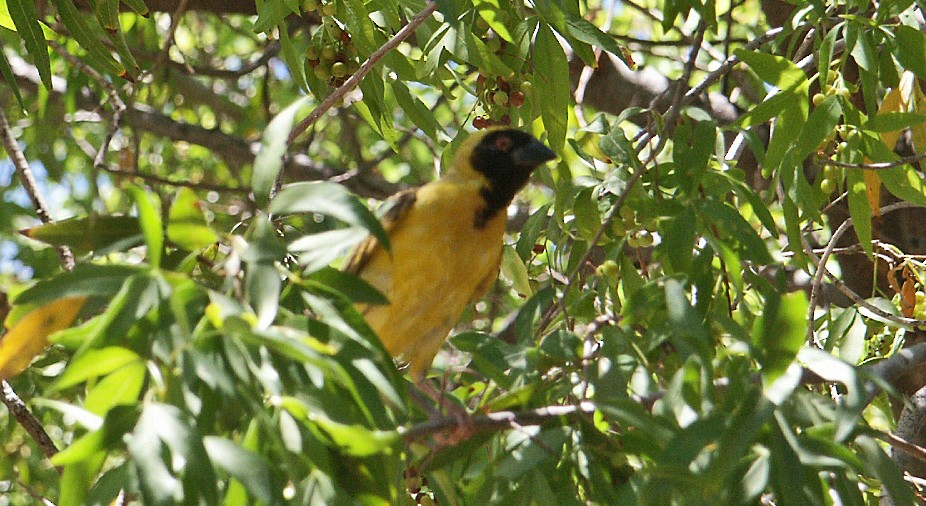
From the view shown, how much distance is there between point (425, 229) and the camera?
3264 millimetres

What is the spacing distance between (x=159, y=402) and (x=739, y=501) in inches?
37.4

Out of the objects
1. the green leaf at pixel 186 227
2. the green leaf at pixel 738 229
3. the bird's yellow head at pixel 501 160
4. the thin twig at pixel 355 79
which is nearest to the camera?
the green leaf at pixel 186 227

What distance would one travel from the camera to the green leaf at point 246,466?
1.55 metres

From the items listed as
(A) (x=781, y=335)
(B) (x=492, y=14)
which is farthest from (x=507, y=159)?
(A) (x=781, y=335)

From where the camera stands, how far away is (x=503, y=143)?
368 cm

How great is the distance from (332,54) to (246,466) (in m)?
1.88

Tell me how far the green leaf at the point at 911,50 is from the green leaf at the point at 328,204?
67.3 inches

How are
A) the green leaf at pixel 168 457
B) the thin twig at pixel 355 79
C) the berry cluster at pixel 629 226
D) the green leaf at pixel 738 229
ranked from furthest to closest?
the berry cluster at pixel 629 226 → the thin twig at pixel 355 79 → the green leaf at pixel 738 229 → the green leaf at pixel 168 457

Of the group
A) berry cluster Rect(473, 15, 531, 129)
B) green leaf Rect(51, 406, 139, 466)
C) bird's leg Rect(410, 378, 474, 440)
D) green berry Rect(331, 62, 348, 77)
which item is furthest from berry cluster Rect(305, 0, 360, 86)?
green leaf Rect(51, 406, 139, 466)

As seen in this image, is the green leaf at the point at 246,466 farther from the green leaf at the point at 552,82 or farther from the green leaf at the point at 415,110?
the green leaf at the point at 415,110

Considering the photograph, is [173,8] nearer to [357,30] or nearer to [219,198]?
[357,30]

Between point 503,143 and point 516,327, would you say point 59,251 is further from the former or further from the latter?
point 516,327

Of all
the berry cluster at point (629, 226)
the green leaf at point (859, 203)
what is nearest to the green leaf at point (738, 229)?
the berry cluster at point (629, 226)

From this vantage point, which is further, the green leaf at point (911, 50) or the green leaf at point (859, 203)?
the green leaf at point (859, 203)
